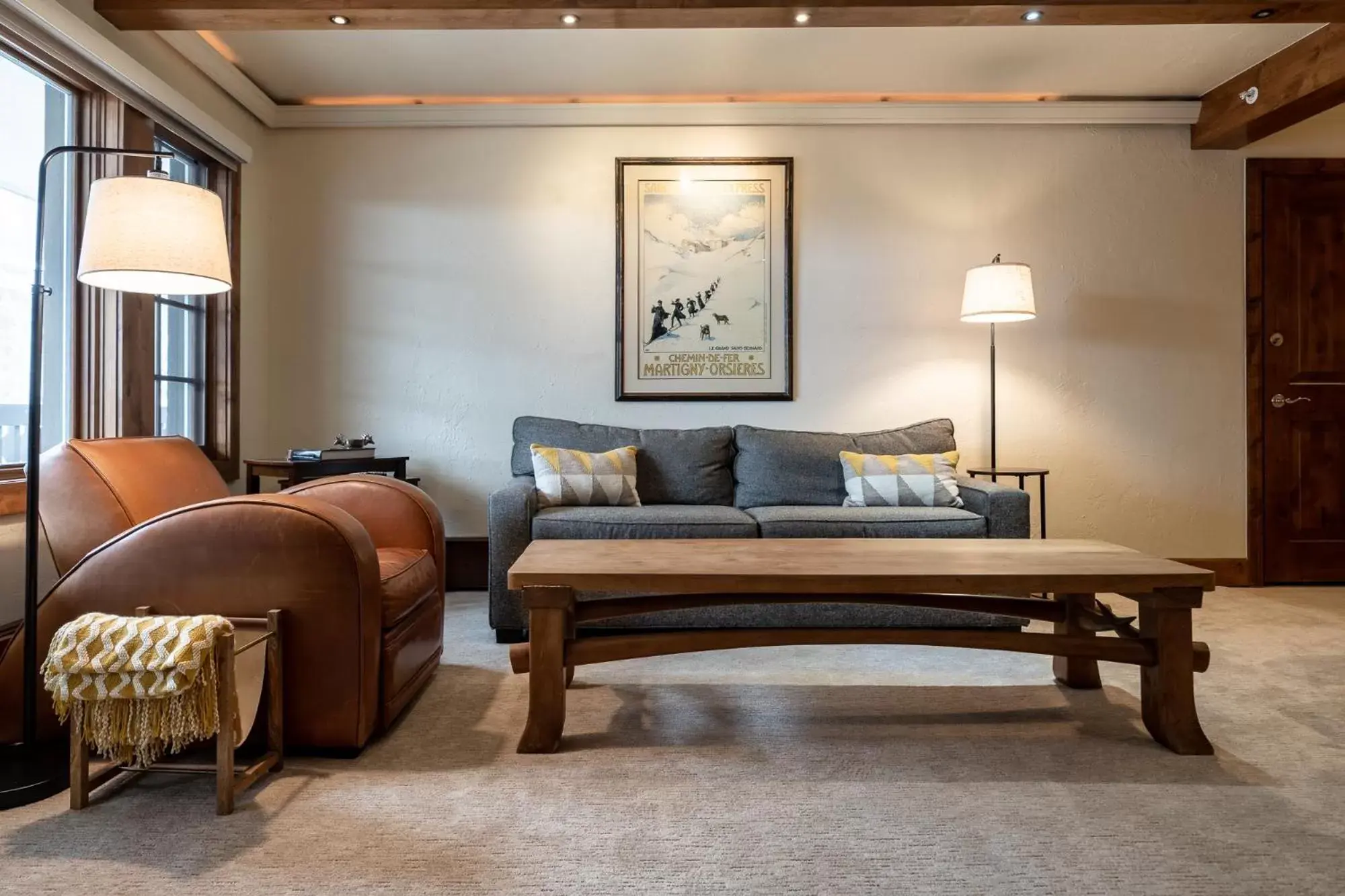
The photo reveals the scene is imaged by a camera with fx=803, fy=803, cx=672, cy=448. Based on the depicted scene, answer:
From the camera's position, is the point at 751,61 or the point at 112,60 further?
the point at 751,61

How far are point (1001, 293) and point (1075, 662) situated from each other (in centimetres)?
178

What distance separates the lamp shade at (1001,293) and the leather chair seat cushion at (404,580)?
2.62 meters

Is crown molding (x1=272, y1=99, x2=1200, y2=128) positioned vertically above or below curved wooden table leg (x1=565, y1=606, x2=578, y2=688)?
above

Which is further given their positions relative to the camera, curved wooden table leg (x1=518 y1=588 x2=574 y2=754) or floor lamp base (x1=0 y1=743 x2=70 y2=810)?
curved wooden table leg (x1=518 y1=588 x2=574 y2=754)

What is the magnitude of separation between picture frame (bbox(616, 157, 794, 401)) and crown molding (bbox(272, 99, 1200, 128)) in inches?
8.2

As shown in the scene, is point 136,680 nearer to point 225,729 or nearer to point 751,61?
point 225,729

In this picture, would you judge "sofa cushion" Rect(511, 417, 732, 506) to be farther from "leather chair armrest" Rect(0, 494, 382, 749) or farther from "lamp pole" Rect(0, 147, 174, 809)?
"lamp pole" Rect(0, 147, 174, 809)

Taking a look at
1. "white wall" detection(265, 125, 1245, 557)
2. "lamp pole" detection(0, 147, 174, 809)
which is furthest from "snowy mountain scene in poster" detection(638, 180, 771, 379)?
"lamp pole" detection(0, 147, 174, 809)

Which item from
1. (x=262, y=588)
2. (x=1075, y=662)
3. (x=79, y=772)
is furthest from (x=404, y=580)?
(x=1075, y=662)

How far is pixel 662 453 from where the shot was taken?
3750 millimetres

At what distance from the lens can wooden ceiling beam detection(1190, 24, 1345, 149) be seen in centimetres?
323

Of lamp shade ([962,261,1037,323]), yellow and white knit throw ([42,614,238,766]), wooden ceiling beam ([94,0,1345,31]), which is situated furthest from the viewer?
lamp shade ([962,261,1037,323])

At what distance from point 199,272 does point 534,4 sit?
1.52m

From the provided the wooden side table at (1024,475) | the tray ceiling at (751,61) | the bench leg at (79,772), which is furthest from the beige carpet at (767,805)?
the tray ceiling at (751,61)
